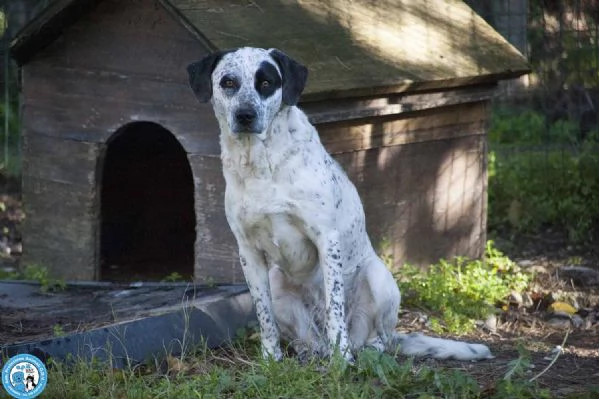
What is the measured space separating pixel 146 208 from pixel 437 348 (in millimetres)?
3207

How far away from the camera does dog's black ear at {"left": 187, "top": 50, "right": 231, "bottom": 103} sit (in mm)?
5289

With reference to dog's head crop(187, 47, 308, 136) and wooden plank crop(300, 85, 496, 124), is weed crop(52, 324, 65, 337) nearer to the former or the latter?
dog's head crop(187, 47, 308, 136)

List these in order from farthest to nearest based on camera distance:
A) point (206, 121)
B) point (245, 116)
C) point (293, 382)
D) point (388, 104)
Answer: point (388, 104) < point (206, 121) < point (245, 116) < point (293, 382)

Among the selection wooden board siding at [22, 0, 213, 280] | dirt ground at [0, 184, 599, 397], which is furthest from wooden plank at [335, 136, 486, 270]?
wooden board siding at [22, 0, 213, 280]

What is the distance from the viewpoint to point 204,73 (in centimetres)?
530

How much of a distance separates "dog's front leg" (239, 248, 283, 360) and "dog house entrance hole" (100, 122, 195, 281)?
225cm

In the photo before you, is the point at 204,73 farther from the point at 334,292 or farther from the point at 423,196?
the point at 423,196

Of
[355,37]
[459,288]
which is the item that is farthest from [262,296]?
[355,37]

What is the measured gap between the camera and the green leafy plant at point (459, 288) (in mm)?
6957

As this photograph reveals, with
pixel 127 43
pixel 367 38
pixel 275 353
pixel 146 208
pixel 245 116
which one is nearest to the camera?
pixel 245 116

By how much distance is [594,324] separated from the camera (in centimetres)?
736

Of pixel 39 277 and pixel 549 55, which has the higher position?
pixel 549 55

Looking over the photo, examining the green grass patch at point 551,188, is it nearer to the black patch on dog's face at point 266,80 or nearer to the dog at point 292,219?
the dog at point 292,219

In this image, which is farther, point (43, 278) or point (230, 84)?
point (43, 278)
